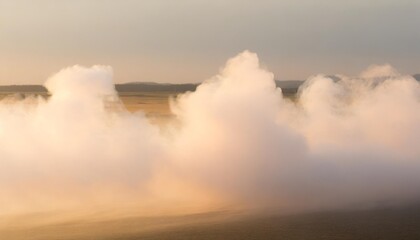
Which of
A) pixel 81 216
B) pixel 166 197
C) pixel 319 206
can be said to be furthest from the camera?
pixel 166 197

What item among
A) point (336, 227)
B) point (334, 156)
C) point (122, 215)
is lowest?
point (336, 227)

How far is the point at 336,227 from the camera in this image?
36250 mm

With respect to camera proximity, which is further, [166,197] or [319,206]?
[166,197]

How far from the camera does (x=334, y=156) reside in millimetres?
59656

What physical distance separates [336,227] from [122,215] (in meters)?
13.5

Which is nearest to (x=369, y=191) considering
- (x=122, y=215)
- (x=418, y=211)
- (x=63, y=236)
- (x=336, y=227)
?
(x=418, y=211)

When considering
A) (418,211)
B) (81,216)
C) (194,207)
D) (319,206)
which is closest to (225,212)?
(194,207)

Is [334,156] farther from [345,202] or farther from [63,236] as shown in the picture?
[63,236]

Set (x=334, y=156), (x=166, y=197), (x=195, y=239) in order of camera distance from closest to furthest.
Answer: (x=195, y=239), (x=166, y=197), (x=334, y=156)

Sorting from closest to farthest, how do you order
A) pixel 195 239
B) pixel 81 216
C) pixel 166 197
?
pixel 195 239
pixel 81 216
pixel 166 197

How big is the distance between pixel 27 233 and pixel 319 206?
1927 centimetres

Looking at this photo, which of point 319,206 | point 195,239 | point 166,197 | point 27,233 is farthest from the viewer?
point 166,197

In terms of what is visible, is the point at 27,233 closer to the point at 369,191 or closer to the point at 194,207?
the point at 194,207

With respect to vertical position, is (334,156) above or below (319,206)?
above
